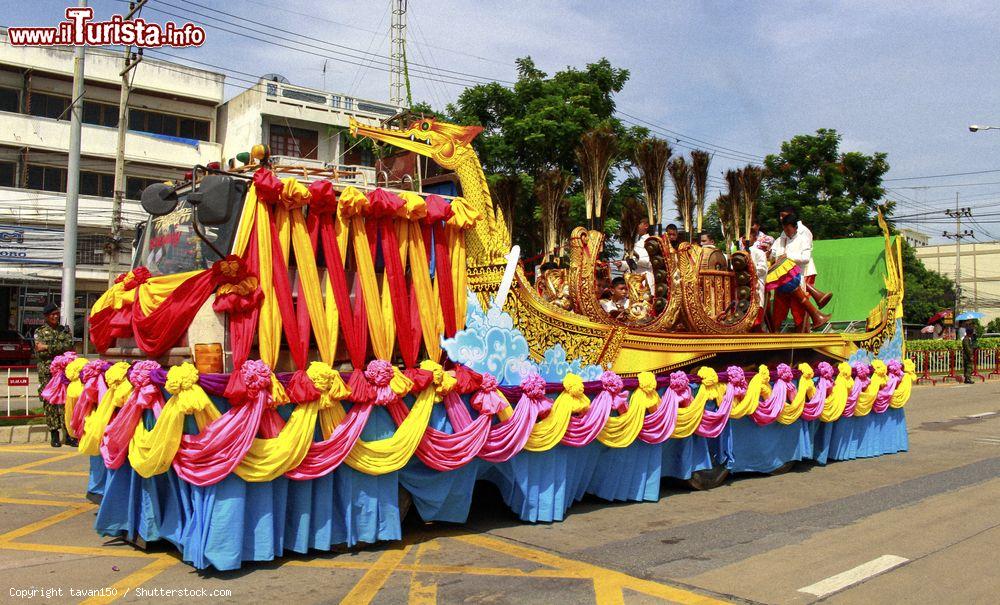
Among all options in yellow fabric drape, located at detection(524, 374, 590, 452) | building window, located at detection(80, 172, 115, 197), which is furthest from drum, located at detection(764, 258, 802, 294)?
building window, located at detection(80, 172, 115, 197)

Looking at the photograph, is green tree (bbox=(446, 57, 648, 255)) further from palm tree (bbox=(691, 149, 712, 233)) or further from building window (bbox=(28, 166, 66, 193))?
building window (bbox=(28, 166, 66, 193))

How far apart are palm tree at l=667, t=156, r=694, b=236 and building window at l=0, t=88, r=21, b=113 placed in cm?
2255

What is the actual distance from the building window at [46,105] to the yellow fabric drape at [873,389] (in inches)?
952

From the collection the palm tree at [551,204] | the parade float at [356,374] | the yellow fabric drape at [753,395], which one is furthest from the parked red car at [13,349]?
the yellow fabric drape at [753,395]

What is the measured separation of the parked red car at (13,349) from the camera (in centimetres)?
2300

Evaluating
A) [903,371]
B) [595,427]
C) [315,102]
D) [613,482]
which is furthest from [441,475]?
[315,102]

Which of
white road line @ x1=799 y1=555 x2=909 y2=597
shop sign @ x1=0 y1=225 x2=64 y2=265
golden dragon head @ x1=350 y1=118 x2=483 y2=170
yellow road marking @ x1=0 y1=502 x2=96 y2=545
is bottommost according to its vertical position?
white road line @ x1=799 y1=555 x2=909 y2=597

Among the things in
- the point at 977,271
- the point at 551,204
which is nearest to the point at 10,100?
the point at 551,204

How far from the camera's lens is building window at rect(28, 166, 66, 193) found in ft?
79.8

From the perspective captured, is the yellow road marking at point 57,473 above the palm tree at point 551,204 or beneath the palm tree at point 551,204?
beneath

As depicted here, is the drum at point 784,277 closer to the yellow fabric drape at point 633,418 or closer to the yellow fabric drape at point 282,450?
the yellow fabric drape at point 633,418

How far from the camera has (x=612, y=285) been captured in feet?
29.5

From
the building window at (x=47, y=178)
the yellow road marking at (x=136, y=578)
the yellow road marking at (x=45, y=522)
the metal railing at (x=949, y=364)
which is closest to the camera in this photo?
the yellow road marking at (x=136, y=578)

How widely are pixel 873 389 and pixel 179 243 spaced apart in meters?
8.31
